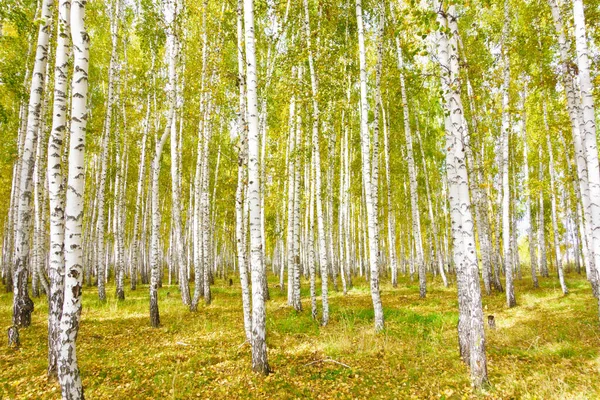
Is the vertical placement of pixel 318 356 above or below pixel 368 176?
below

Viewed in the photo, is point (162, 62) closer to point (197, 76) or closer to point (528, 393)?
point (197, 76)

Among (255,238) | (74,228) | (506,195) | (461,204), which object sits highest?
(506,195)

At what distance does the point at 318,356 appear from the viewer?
6.82 metres

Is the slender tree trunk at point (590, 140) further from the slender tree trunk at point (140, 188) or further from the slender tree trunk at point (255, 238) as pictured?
the slender tree trunk at point (140, 188)

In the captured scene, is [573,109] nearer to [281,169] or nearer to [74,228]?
[281,169]

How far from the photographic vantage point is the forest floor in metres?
5.23

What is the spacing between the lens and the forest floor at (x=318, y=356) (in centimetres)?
523

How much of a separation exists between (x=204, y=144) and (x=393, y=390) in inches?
392

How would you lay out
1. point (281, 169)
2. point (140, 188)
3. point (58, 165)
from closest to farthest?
point (58, 165) < point (140, 188) < point (281, 169)

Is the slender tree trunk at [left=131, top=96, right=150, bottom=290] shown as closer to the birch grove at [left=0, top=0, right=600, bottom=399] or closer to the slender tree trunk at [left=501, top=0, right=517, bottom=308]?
the birch grove at [left=0, top=0, right=600, bottom=399]

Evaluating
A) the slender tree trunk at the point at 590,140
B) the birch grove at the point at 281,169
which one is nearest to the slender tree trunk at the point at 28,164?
the birch grove at the point at 281,169

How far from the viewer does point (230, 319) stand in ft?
33.6

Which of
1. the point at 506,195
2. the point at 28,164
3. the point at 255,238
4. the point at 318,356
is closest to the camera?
the point at 255,238

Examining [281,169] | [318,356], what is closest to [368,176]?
[318,356]
